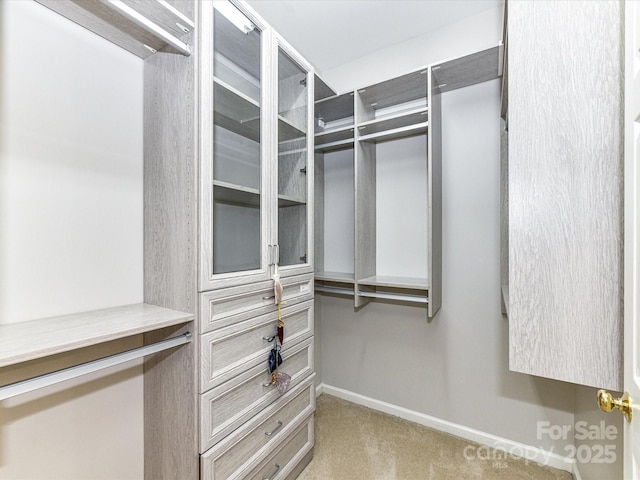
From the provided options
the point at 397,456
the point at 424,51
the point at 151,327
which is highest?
the point at 424,51

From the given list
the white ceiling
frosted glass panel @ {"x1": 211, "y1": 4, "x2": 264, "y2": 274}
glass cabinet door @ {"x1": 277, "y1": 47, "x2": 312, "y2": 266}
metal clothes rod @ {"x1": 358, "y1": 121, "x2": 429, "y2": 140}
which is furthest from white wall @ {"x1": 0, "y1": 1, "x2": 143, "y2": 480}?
metal clothes rod @ {"x1": 358, "y1": 121, "x2": 429, "y2": 140}

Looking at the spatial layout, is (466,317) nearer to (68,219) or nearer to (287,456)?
(287,456)

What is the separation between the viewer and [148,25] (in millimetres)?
1117

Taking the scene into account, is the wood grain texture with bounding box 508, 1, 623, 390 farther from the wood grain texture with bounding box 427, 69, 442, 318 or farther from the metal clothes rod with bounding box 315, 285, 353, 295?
the metal clothes rod with bounding box 315, 285, 353, 295

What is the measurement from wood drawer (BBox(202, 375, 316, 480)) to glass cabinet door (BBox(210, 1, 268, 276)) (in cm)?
73

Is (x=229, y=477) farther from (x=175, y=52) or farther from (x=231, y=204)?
(x=175, y=52)

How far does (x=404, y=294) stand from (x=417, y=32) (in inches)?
75.6

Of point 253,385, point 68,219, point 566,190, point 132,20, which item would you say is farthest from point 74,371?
point 566,190

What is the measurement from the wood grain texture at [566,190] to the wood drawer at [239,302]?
1036 millimetres

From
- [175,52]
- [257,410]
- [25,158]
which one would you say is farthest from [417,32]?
[257,410]

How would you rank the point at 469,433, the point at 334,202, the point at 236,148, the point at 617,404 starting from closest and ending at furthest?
the point at 617,404 < the point at 236,148 < the point at 469,433 < the point at 334,202

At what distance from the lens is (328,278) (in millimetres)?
2350

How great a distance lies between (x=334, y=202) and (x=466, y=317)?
1.35m

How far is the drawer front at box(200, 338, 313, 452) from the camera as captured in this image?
4.04 feet
